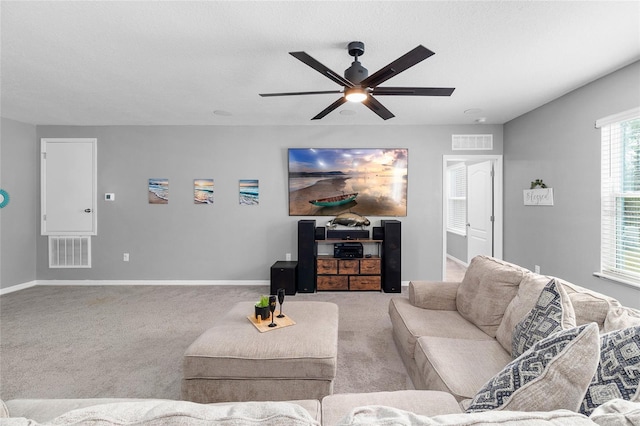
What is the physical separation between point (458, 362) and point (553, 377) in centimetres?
87

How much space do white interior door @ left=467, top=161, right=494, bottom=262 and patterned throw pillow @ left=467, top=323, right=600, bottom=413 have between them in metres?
4.41

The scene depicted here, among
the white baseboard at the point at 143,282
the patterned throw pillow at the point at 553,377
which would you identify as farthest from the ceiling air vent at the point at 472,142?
the patterned throw pillow at the point at 553,377

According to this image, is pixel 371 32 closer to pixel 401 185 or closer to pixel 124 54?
pixel 124 54

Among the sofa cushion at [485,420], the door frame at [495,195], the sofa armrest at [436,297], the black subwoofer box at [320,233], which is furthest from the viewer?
the door frame at [495,195]

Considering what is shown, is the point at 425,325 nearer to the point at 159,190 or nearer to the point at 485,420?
the point at 485,420

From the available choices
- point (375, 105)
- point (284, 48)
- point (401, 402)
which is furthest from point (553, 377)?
point (284, 48)

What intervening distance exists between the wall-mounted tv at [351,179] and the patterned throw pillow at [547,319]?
3.22 metres

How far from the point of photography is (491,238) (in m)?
4.71

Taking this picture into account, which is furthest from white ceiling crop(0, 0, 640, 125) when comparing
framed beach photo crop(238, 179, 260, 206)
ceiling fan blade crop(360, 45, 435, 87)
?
framed beach photo crop(238, 179, 260, 206)

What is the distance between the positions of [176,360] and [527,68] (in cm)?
401

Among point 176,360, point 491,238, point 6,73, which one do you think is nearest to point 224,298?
point 176,360

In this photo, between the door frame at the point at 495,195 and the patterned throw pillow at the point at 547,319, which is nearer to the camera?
the patterned throw pillow at the point at 547,319

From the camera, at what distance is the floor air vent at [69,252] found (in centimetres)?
464

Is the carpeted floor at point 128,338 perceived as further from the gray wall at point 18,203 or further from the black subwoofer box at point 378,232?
the black subwoofer box at point 378,232
